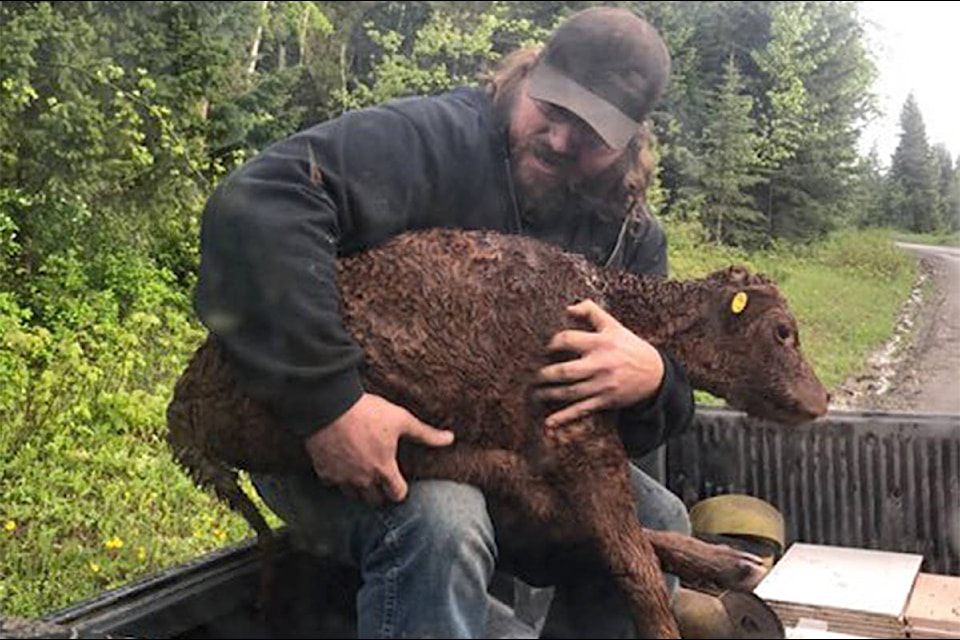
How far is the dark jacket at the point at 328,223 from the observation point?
1.51 metres

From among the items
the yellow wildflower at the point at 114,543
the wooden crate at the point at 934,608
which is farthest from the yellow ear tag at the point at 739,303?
the yellow wildflower at the point at 114,543

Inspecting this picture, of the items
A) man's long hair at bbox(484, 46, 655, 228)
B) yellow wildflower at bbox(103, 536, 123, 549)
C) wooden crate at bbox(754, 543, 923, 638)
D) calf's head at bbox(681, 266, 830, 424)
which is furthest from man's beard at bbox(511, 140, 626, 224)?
yellow wildflower at bbox(103, 536, 123, 549)

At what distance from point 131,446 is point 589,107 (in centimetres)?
325

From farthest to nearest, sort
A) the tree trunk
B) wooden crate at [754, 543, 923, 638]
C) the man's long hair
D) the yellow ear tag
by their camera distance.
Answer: the tree trunk
wooden crate at [754, 543, 923, 638]
the man's long hair
the yellow ear tag

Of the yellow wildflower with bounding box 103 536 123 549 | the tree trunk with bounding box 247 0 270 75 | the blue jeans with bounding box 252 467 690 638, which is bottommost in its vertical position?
the yellow wildflower with bounding box 103 536 123 549

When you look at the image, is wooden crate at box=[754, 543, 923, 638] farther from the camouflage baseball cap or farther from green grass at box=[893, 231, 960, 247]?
the camouflage baseball cap

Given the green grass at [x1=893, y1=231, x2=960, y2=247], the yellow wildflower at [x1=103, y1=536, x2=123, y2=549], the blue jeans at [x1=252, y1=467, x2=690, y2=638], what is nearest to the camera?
the blue jeans at [x1=252, y1=467, x2=690, y2=638]

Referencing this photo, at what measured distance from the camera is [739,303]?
1720 millimetres

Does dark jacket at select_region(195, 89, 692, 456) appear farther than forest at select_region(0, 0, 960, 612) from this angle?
No

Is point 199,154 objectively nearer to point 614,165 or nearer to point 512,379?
point 614,165

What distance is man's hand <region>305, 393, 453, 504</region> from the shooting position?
59.7 inches

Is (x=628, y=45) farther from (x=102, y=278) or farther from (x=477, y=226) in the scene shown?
(x=102, y=278)

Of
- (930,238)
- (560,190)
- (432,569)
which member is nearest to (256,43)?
(930,238)

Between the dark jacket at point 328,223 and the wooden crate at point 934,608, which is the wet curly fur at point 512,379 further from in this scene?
the wooden crate at point 934,608
